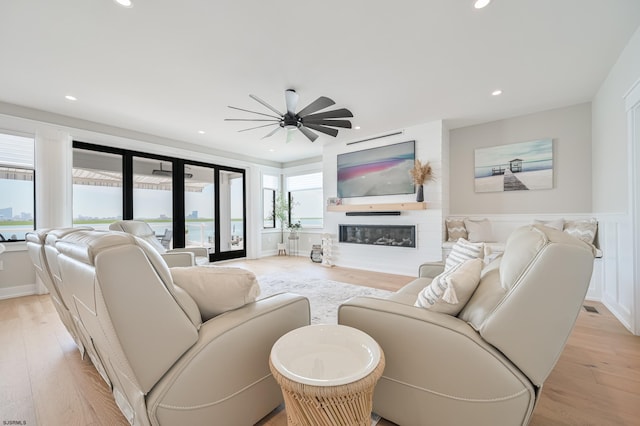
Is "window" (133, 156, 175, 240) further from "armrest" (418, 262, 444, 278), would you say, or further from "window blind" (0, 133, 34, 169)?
"armrest" (418, 262, 444, 278)

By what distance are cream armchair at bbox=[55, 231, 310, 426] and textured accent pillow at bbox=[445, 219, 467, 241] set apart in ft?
12.9

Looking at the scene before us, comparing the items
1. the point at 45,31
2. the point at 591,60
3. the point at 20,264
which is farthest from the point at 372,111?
the point at 20,264

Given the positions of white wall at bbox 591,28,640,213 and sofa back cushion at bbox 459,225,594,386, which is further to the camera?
white wall at bbox 591,28,640,213

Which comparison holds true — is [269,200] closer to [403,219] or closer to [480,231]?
[403,219]

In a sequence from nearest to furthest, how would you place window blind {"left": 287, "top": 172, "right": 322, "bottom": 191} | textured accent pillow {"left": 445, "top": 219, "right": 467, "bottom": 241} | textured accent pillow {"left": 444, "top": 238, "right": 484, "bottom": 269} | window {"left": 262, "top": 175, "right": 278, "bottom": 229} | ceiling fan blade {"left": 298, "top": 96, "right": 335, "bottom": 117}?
1. textured accent pillow {"left": 444, "top": 238, "right": 484, "bottom": 269}
2. ceiling fan blade {"left": 298, "top": 96, "right": 335, "bottom": 117}
3. textured accent pillow {"left": 445, "top": 219, "right": 467, "bottom": 241}
4. window blind {"left": 287, "top": 172, "right": 322, "bottom": 191}
5. window {"left": 262, "top": 175, "right": 278, "bottom": 229}

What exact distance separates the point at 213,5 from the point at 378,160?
141 inches

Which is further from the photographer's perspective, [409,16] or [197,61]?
[197,61]

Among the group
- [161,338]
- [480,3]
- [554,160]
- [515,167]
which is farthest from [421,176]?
[161,338]

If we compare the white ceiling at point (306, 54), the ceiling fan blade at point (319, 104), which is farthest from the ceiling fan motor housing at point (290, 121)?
the white ceiling at point (306, 54)

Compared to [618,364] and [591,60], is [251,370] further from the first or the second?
[591,60]

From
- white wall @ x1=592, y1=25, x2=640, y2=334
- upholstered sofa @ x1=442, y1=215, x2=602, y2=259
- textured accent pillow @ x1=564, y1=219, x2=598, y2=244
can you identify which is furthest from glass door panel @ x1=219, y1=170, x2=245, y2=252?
white wall @ x1=592, y1=25, x2=640, y2=334

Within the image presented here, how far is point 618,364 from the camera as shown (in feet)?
6.07

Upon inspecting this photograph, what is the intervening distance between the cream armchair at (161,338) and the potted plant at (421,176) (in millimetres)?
3728

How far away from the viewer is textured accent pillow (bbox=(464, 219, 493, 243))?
411 cm
